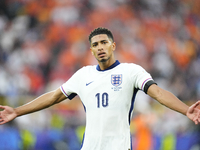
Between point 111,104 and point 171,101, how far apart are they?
0.66m

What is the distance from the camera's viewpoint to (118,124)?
11.3 ft

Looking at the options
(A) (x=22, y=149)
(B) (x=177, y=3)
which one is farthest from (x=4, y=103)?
(B) (x=177, y=3)

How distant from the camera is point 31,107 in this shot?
3.88 metres

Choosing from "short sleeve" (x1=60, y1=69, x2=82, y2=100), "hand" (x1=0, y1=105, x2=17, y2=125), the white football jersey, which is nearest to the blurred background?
"hand" (x1=0, y1=105, x2=17, y2=125)

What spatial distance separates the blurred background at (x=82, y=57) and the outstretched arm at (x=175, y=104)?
4671 mm

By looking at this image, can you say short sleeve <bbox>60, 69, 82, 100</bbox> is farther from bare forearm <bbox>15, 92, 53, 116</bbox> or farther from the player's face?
the player's face

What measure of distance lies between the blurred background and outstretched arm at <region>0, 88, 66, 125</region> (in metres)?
3.84

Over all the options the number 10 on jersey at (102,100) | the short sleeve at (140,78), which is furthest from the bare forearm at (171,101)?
the number 10 on jersey at (102,100)

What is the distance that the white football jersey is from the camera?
344 cm

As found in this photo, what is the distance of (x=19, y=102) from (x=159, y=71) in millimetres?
4961

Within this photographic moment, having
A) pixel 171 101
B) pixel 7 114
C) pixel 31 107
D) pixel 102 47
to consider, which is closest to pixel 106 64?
pixel 102 47

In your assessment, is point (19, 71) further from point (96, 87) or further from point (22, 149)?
point (96, 87)

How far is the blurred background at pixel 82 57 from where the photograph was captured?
25.9 feet

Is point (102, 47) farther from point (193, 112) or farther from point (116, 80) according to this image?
point (193, 112)
